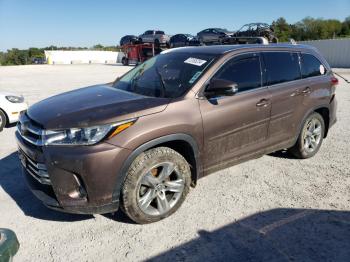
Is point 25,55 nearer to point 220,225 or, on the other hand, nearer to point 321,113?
point 321,113

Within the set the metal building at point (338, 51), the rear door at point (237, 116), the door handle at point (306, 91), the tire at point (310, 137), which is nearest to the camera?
the rear door at point (237, 116)

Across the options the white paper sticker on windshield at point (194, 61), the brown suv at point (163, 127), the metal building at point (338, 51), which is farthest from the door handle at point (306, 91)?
the metal building at point (338, 51)

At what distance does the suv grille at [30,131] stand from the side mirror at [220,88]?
177 centimetres

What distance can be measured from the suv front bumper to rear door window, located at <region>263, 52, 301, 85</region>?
7.81 ft

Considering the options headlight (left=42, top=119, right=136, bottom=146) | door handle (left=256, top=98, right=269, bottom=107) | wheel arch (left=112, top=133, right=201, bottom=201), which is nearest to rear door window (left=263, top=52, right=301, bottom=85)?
door handle (left=256, top=98, right=269, bottom=107)

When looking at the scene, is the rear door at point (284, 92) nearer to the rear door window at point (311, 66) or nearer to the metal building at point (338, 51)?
the rear door window at point (311, 66)

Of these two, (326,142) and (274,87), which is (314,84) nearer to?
(274,87)

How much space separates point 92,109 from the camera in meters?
3.28

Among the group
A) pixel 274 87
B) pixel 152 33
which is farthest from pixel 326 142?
pixel 152 33

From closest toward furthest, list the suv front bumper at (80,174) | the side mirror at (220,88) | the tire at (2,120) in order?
the suv front bumper at (80,174) → the side mirror at (220,88) → the tire at (2,120)

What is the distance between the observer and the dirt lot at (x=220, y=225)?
2.98 meters

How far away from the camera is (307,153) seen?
5180 millimetres

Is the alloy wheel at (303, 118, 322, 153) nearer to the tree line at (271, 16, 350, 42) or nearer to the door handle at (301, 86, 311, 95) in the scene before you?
the door handle at (301, 86, 311, 95)

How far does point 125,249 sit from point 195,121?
1.45 m
